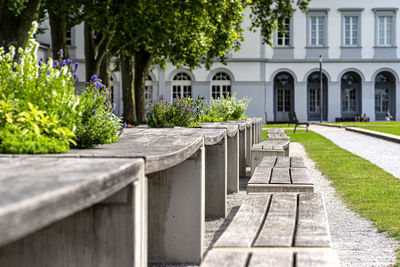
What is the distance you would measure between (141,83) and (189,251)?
62.2 ft

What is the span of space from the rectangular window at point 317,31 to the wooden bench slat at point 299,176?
37153mm

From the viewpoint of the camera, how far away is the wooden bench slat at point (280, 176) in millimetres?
5082

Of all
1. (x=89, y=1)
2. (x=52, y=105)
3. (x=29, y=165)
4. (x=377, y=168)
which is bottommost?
(x=377, y=168)

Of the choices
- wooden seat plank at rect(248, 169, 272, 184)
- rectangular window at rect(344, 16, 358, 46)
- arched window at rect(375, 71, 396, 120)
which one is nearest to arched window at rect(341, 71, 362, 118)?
arched window at rect(375, 71, 396, 120)

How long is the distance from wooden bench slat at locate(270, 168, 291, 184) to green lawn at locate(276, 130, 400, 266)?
3.12 feet

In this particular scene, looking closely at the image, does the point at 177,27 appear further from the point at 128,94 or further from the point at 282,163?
the point at 282,163

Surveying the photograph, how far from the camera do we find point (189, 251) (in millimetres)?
4355

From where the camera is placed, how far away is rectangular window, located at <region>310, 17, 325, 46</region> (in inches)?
1651

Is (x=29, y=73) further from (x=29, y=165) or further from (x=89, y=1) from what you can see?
(x=89, y=1)

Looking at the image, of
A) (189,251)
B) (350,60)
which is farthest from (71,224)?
(350,60)

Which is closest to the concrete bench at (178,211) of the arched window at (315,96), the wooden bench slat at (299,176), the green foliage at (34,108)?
the green foliage at (34,108)

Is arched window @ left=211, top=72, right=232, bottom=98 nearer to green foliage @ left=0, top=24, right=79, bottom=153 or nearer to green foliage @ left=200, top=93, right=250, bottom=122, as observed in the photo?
green foliage @ left=200, top=93, right=250, bottom=122

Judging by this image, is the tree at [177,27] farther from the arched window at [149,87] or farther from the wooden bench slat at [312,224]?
the arched window at [149,87]

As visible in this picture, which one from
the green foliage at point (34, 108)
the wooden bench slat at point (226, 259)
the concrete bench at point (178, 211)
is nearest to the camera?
the wooden bench slat at point (226, 259)
